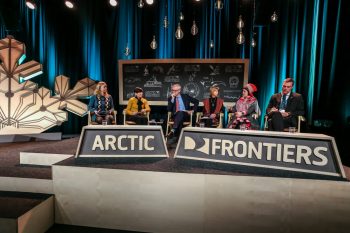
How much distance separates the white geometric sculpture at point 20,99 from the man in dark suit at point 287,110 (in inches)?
159

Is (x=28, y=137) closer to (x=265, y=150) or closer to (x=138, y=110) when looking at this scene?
(x=138, y=110)

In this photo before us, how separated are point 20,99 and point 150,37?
3118mm

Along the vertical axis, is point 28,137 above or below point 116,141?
below

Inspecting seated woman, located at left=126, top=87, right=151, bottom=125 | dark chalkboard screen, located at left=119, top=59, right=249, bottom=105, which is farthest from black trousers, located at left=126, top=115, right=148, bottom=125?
dark chalkboard screen, located at left=119, top=59, right=249, bottom=105

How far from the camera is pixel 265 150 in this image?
2.13 meters

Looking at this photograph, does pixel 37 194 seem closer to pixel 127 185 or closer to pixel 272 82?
pixel 127 185

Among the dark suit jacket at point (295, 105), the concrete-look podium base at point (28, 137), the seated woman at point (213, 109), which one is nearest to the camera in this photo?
the dark suit jacket at point (295, 105)

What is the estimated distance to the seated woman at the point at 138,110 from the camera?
14.6ft

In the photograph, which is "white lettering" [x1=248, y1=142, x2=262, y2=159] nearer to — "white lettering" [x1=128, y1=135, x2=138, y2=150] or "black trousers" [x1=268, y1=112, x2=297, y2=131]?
"white lettering" [x1=128, y1=135, x2=138, y2=150]

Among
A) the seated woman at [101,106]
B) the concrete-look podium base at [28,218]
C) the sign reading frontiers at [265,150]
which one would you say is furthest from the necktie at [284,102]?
the concrete-look podium base at [28,218]

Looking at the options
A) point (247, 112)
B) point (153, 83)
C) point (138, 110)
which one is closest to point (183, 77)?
point (153, 83)

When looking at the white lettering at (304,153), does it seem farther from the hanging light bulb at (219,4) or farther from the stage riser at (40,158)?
the stage riser at (40,158)

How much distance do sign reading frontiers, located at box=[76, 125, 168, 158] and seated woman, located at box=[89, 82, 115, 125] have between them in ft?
6.05

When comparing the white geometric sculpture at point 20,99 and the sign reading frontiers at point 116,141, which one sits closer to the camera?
the sign reading frontiers at point 116,141
